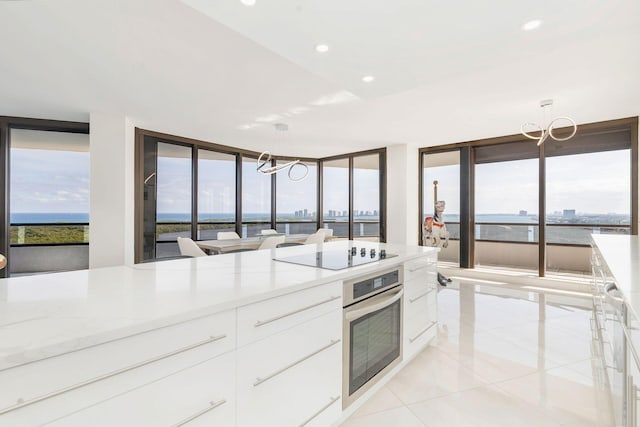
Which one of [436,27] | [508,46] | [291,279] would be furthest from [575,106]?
[291,279]

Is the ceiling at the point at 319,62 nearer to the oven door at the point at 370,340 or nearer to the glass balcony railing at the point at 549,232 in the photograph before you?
the oven door at the point at 370,340

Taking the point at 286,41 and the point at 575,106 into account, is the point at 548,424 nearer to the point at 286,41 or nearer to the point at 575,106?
the point at 286,41

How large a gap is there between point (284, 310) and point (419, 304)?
1397mm

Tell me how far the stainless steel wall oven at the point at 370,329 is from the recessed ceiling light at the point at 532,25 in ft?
5.29

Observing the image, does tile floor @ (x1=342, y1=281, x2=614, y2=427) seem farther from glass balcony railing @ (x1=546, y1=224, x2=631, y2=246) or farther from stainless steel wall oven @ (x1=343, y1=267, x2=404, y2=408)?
glass balcony railing @ (x1=546, y1=224, x2=631, y2=246)

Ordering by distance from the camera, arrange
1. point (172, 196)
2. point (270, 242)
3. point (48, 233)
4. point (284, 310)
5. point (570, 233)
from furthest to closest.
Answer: point (172, 196), point (48, 233), point (570, 233), point (270, 242), point (284, 310)

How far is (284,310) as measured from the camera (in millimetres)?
1257

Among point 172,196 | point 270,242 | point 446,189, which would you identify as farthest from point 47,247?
point 446,189

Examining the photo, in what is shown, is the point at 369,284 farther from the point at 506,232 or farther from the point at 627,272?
the point at 506,232

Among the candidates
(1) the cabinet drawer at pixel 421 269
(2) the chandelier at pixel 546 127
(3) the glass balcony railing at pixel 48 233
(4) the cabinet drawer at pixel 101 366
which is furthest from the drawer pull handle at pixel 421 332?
(3) the glass balcony railing at pixel 48 233

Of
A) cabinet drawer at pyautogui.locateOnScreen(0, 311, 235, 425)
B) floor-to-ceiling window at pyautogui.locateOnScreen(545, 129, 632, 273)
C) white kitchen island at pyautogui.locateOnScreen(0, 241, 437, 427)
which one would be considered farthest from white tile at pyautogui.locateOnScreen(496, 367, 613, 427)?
floor-to-ceiling window at pyautogui.locateOnScreen(545, 129, 632, 273)

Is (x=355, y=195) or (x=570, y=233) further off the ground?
(x=355, y=195)

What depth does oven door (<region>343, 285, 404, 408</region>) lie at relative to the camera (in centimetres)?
160

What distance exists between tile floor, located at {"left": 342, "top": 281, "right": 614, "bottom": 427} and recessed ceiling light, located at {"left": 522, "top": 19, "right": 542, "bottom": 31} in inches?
88.3
